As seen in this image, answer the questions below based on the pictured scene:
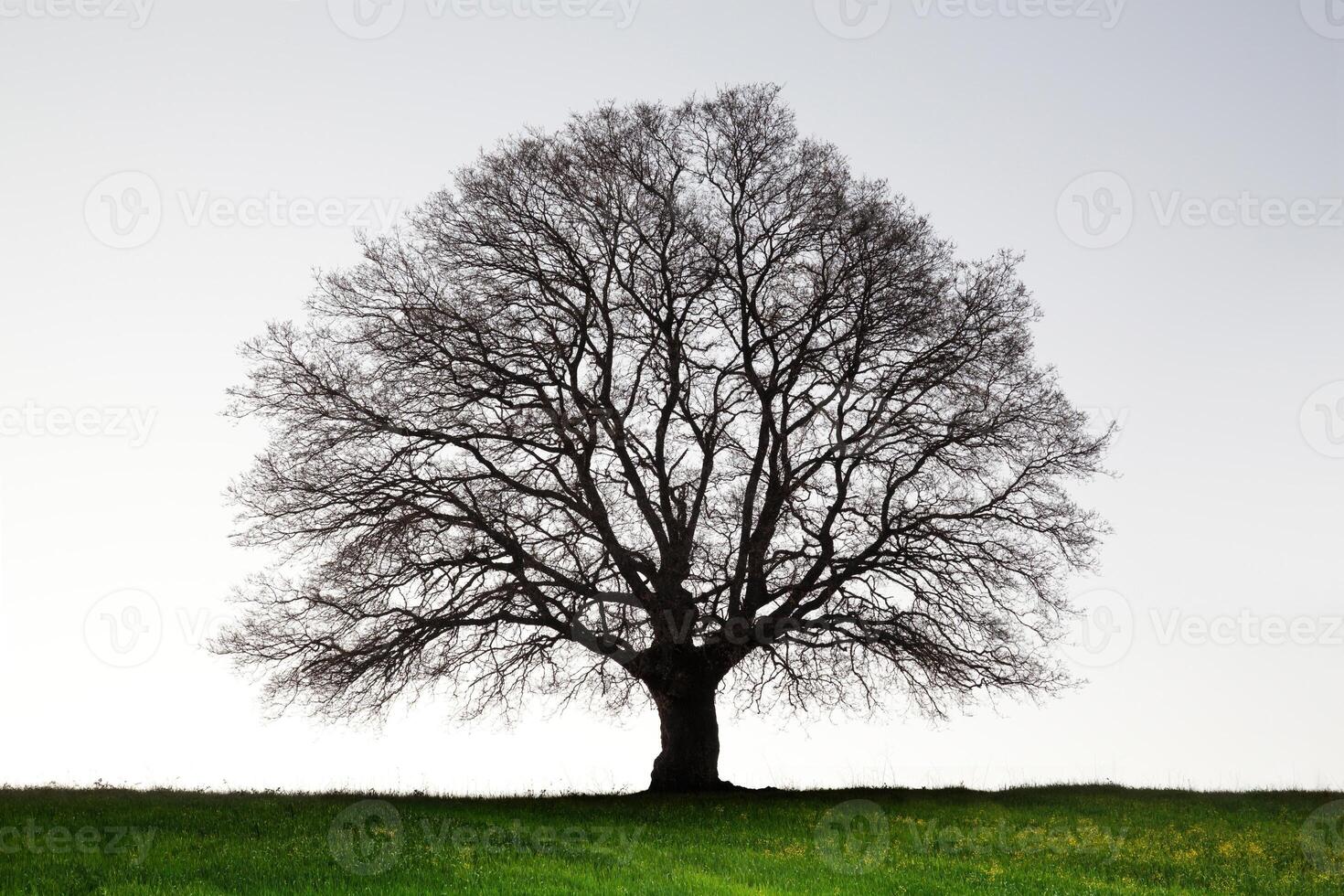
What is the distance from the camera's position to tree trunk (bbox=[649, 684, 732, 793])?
72.7 ft

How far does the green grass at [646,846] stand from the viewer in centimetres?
1294

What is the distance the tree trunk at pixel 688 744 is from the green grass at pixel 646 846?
1.05m

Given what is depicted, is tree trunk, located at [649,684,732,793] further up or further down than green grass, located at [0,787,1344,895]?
further up

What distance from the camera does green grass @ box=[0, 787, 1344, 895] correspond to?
1294 centimetres

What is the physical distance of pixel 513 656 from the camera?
21.5 metres

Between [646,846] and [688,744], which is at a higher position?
[688,744]

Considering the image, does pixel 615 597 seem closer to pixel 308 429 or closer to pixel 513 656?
pixel 513 656

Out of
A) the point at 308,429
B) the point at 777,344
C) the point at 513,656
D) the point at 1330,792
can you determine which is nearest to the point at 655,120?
the point at 777,344

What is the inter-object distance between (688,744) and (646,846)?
716 cm

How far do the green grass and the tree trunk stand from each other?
1.05m

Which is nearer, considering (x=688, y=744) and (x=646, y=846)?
(x=646, y=846)

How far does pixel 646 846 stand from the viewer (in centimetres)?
1520

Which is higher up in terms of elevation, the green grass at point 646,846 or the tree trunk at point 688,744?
the tree trunk at point 688,744

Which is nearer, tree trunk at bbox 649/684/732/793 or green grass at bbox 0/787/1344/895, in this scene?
green grass at bbox 0/787/1344/895
